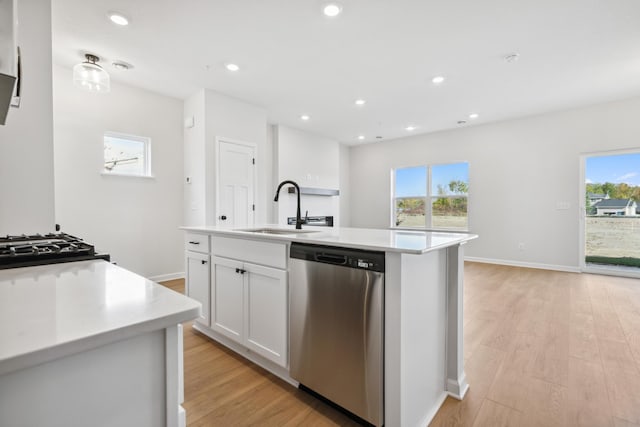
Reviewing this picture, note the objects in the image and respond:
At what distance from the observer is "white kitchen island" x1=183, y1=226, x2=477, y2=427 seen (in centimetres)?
125

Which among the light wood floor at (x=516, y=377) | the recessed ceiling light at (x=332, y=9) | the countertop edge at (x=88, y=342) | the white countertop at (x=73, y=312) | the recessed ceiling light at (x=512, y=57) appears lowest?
the light wood floor at (x=516, y=377)

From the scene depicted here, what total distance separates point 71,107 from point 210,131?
1.57 m

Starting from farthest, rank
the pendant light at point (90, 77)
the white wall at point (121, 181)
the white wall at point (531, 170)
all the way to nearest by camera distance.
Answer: the white wall at point (531, 170) < the white wall at point (121, 181) < the pendant light at point (90, 77)

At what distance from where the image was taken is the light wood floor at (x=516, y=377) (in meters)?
1.49

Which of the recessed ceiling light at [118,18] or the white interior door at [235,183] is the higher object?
the recessed ceiling light at [118,18]

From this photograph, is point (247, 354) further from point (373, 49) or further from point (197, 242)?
point (373, 49)

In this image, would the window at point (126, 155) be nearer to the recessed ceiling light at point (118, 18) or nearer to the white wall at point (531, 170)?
the recessed ceiling light at point (118, 18)

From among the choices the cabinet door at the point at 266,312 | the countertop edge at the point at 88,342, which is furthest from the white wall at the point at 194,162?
the countertop edge at the point at 88,342

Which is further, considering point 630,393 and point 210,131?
point 210,131

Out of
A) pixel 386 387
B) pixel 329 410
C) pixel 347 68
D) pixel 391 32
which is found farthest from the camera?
pixel 347 68

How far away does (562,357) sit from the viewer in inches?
81.7

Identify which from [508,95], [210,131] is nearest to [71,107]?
[210,131]

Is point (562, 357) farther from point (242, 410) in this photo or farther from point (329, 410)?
point (242, 410)

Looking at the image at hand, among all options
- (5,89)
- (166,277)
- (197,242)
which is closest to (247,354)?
(197,242)
